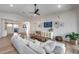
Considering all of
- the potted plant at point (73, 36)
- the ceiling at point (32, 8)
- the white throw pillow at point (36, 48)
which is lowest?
the white throw pillow at point (36, 48)

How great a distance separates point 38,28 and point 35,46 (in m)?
0.32

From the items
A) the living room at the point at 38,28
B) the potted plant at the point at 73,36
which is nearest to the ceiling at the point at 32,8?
the living room at the point at 38,28

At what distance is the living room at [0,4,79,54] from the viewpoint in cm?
167

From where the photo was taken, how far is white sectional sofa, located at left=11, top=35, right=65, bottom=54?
169cm

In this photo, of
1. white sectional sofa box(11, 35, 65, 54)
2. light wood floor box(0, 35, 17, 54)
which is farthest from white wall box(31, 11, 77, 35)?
Answer: light wood floor box(0, 35, 17, 54)

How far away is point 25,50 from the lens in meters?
1.70

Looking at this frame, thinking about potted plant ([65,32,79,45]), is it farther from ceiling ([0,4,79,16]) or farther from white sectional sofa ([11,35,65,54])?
ceiling ([0,4,79,16])

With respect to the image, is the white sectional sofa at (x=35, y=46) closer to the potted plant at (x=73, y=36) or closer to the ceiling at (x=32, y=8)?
the potted plant at (x=73, y=36)

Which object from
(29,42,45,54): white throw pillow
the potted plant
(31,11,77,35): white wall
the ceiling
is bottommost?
(29,42,45,54): white throw pillow

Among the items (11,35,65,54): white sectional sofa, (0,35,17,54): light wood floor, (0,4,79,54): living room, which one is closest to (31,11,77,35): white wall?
(0,4,79,54): living room

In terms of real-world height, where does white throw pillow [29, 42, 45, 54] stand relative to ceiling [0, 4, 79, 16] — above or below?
below

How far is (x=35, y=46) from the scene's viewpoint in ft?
5.62

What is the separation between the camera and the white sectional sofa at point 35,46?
1.69 meters
